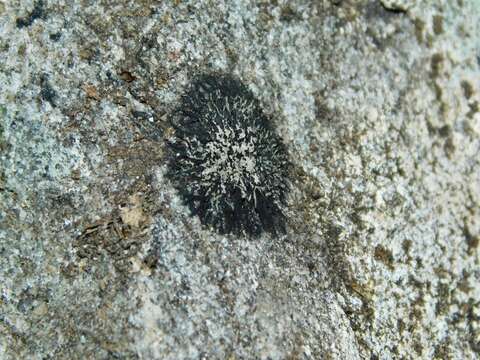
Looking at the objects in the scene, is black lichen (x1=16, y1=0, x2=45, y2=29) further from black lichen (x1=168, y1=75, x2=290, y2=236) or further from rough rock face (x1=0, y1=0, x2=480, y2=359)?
black lichen (x1=168, y1=75, x2=290, y2=236)

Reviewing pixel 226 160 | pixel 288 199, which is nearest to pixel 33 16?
pixel 226 160

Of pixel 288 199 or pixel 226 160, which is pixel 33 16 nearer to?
pixel 226 160

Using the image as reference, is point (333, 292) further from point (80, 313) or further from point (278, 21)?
point (278, 21)

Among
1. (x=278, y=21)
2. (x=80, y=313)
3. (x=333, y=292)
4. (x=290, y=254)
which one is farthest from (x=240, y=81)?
(x=80, y=313)

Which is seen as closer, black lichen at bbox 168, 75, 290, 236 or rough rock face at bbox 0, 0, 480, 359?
rough rock face at bbox 0, 0, 480, 359

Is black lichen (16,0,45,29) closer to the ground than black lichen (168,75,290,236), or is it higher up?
higher up

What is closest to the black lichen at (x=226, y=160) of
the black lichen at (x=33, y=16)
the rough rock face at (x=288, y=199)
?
the rough rock face at (x=288, y=199)

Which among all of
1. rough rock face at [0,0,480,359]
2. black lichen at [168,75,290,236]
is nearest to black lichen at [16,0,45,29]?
rough rock face at [0,0,480,359]
